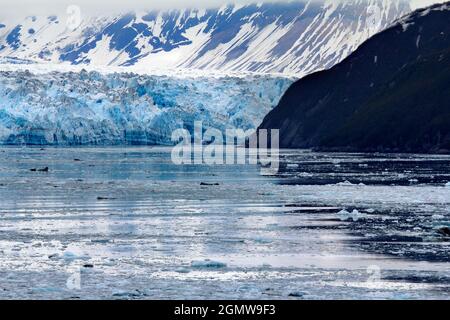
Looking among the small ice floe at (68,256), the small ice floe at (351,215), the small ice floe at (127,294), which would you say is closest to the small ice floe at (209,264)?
the small ice floe at (68,256)

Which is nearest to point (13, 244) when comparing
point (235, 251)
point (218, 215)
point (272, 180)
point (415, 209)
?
point (235, 251)

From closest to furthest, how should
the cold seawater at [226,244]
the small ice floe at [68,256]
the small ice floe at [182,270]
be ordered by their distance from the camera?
the cold seawater at [226,244], the small ice floe at [182,270], the small ice floe at [68,256]

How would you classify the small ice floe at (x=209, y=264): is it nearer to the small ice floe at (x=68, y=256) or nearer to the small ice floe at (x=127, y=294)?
the small ice floe at (x=68, y=256)

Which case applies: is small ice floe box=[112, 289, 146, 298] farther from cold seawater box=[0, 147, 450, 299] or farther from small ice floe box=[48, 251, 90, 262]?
small ice floe box=[48, 251, 90, 262]

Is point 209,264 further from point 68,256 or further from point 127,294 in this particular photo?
point 127,294
